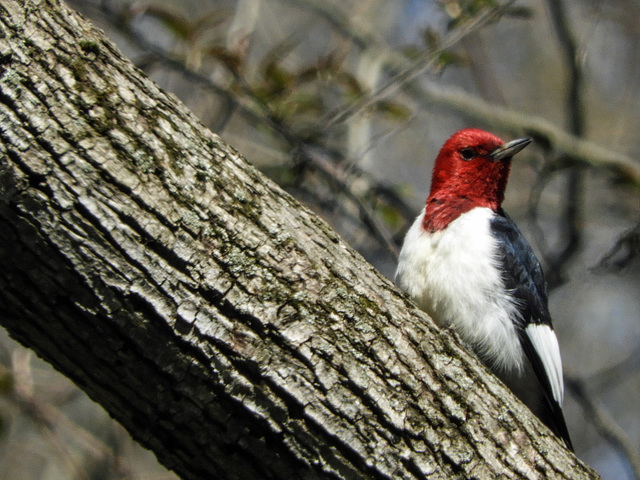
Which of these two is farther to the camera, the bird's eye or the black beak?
the bird's eye

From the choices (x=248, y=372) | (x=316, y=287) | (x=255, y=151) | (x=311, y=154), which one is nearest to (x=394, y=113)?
(x=311, y=154)

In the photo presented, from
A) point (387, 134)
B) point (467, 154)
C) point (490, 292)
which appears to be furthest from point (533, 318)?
point (387, 134)

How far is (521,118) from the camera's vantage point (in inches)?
205

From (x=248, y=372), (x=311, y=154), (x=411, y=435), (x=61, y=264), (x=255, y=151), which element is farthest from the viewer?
(x=255, y=151)

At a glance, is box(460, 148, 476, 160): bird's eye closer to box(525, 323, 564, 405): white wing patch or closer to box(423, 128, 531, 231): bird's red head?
box(423, 128, 531, 231): bird's red head

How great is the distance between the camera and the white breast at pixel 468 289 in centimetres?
287

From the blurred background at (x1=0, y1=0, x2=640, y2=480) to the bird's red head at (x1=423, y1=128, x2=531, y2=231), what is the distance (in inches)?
18.9

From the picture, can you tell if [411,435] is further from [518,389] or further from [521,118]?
[521,118]

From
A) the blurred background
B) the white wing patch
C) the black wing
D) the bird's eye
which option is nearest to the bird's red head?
the bird's eye

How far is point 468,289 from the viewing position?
9.46ft

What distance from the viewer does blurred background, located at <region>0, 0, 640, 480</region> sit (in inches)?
148

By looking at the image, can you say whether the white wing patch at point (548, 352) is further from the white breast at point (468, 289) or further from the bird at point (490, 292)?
the white breast at point (468, 289)

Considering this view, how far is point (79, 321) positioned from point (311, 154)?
2336 mm

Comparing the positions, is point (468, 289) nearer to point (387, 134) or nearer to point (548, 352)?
point (548, 352)
